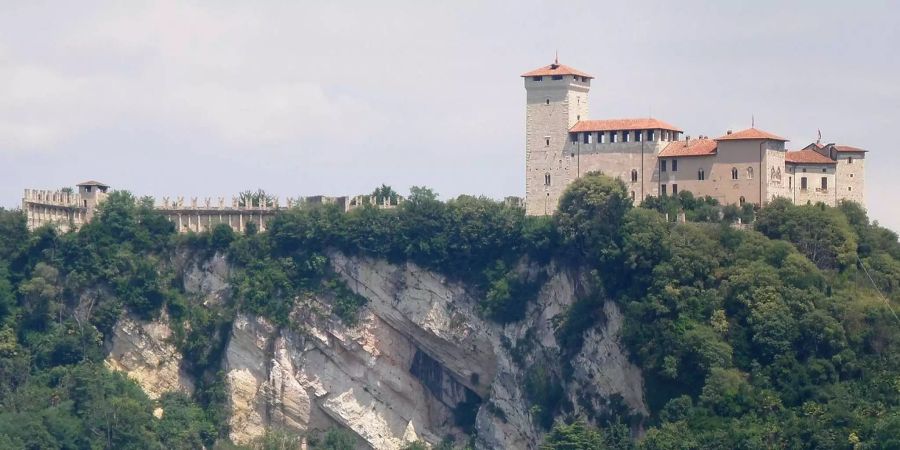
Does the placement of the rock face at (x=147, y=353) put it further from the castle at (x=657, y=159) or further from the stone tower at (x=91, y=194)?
the castle at (x=657, y=159)

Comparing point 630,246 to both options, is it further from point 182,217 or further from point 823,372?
point 182,217

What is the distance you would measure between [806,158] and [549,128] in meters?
10.5

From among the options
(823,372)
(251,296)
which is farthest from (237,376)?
(823,372)

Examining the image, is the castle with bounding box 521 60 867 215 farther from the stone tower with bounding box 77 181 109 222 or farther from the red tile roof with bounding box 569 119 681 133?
the stone tower with bounding box 77 181 109 222

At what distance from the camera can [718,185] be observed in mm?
102875

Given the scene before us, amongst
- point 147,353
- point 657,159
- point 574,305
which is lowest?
point 147,353

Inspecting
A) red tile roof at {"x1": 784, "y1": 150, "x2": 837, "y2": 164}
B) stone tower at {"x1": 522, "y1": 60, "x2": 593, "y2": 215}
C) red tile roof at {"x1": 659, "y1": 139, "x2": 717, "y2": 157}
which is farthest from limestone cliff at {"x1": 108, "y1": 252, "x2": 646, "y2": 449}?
red tile roof at {"x1": 784, "y1": 150, "x2": 837, "y2": 164}

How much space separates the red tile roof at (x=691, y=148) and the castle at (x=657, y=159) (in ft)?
0.13

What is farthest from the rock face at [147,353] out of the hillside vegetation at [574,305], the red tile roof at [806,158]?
the red tile roof at [806,158]

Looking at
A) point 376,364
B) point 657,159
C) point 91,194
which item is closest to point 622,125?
point 657,159

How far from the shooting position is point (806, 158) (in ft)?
343

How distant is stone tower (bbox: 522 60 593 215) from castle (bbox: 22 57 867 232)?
41mm

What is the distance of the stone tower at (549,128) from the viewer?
106 m

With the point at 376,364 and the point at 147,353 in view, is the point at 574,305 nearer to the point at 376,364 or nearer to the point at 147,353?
the point at 376,364
